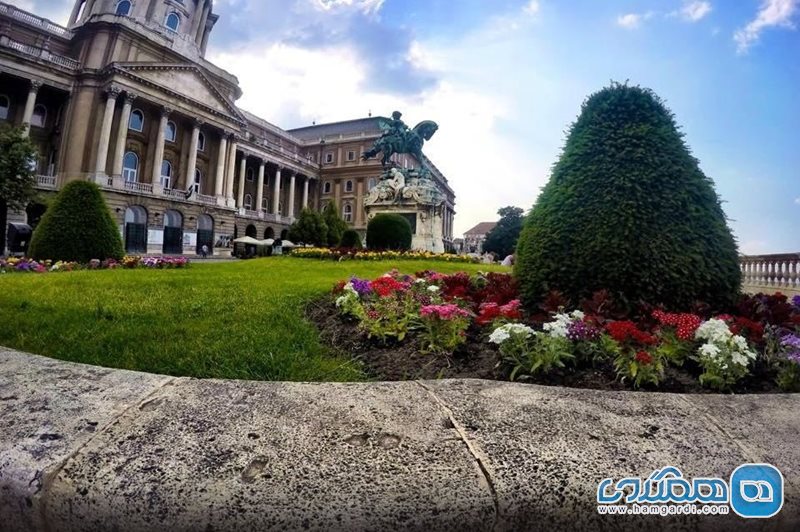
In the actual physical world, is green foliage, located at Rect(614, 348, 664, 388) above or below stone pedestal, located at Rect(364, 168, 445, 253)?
below

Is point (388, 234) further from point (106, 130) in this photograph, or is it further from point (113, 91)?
point (113, 91)

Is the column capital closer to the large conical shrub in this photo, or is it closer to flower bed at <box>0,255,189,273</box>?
flower bed at <box>0,255,189,273</box>

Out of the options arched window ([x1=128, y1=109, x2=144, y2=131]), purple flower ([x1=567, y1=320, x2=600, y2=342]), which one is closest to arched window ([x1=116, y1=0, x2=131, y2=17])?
arched window ([x1=128, y1=109, x2=144, y2=131])

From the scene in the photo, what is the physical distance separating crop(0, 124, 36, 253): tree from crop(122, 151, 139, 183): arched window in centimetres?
1256

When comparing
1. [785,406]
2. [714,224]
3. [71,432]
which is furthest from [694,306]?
[71,432]

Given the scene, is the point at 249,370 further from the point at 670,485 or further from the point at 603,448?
the point at 670,485

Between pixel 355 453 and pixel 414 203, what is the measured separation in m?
25.5

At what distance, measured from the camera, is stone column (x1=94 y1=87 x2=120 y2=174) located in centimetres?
3872

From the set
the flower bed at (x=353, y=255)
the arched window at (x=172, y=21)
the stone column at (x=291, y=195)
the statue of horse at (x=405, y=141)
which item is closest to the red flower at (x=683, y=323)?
the flower bed at (x=353, y=255)

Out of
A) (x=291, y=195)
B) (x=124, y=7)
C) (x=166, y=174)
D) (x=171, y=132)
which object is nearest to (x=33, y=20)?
Result: (x=124, y=7)

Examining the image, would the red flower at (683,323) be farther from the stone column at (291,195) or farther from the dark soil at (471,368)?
the stone column at (291,195)

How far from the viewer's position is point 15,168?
93.0 ft

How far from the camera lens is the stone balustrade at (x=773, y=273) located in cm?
1448

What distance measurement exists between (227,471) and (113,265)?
12.8m
